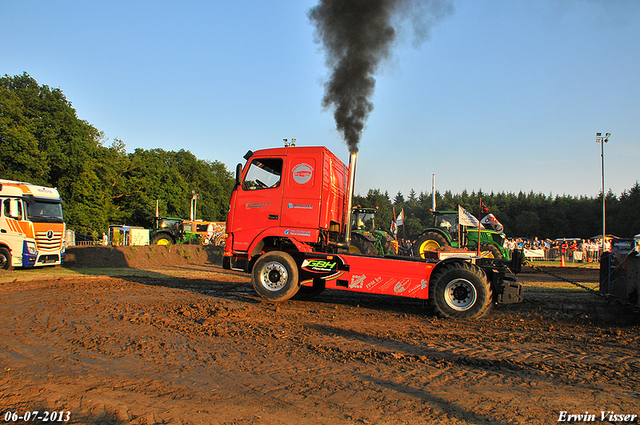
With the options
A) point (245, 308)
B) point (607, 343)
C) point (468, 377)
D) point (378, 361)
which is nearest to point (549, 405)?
point (468, 377)

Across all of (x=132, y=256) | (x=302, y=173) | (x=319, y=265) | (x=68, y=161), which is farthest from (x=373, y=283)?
(x=68, y=161)

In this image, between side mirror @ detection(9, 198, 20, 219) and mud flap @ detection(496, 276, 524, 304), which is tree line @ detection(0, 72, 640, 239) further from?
side mirror @ detection(9, 198, 20, 219)

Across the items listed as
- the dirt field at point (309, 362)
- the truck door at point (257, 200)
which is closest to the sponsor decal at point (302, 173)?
the truck door at point (257, 200)

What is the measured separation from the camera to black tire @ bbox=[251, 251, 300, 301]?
844cm

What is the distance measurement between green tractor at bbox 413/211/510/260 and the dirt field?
8.04 meters

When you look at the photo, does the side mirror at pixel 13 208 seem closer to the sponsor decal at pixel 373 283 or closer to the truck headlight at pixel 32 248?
the truck headlight at pixel 32 248

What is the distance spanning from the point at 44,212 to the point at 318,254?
12567mm

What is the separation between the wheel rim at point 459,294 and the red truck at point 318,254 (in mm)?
18

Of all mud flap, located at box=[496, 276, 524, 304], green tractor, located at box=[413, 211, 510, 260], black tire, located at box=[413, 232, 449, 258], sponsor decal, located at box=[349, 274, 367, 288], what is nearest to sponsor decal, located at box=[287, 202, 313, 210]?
sponsor decal, located at box=[349, 274, 367, 288]

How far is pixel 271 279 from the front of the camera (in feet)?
28.2

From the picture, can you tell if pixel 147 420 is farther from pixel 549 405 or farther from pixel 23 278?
pixel 23 278

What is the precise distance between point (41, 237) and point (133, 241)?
17.0 metres

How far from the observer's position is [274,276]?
8.58 metres

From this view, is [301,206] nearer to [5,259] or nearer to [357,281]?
[357,281]
